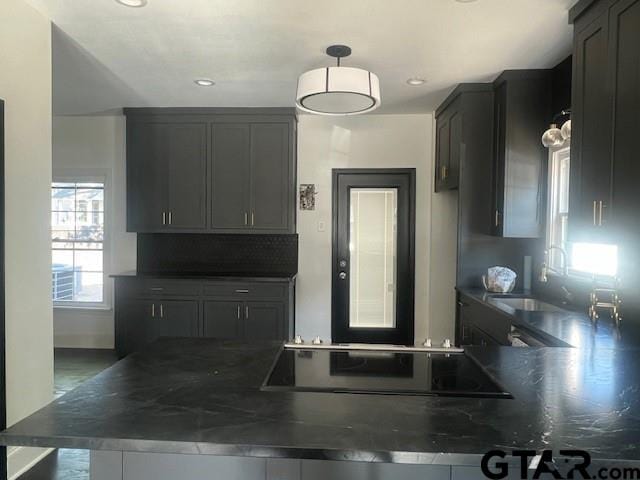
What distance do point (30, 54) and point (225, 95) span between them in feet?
5.79

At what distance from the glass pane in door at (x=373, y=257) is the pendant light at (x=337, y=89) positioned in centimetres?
223

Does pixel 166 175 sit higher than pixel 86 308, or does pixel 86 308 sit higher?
pixel 166 175

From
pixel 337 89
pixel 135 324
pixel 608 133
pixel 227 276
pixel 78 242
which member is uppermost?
pixel 337 89

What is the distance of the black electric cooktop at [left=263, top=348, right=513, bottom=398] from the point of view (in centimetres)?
138

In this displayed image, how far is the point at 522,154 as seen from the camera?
341cm

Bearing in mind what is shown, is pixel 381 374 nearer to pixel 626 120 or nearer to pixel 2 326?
pixel 626 120

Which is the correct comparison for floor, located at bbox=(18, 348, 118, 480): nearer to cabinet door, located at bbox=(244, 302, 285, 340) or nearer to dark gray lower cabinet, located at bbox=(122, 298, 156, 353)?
dark gray lower cabinet, located at bbox=(122, 298, 156, 353)

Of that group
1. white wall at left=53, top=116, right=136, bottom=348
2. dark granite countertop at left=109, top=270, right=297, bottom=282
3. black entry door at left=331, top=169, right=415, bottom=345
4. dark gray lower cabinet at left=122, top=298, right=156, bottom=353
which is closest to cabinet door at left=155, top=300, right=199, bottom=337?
dark gray lower cabinet at left=122, top=298, right=156, bottom=353

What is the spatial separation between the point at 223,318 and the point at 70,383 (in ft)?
4.64

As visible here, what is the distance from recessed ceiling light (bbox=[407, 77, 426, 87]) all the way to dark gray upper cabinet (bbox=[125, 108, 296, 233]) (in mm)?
1323

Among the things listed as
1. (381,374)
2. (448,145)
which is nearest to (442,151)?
(448,145)

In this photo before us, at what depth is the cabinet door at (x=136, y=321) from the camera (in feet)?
14.1

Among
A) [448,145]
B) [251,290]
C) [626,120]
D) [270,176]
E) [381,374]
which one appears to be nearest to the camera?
[381,374]

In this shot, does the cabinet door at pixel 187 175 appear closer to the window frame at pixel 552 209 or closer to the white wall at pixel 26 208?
the white wall at pixel 26 208
